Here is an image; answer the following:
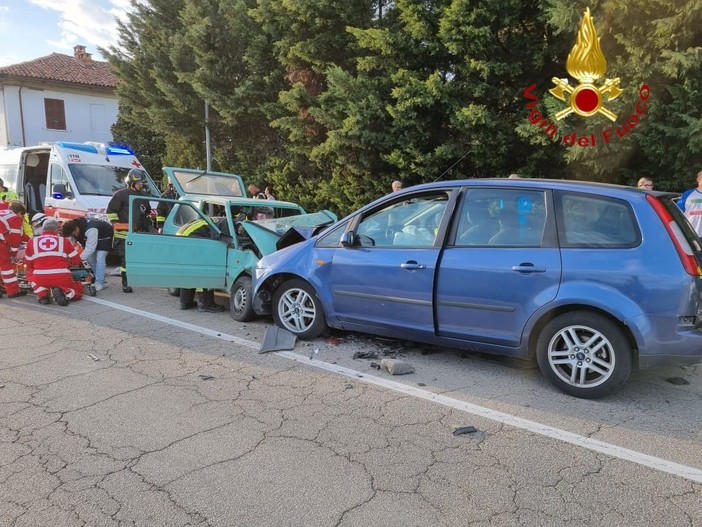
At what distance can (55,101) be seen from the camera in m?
29.7

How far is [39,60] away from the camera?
103 feet

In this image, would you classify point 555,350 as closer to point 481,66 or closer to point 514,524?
point 514,524

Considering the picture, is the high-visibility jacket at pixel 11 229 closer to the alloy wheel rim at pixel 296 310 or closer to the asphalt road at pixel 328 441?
the asphalt road at pixel 328 441

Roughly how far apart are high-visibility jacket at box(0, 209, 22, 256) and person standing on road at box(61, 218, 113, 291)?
23.6 inches

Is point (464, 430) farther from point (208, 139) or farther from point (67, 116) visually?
point (67, 116)

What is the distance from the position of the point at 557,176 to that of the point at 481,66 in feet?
7.53

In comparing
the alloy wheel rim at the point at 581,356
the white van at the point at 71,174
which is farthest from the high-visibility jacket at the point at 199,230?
the alloy wheel rim at the point at 581,356

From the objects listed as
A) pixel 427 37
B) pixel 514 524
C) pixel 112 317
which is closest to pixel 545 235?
pixel 514 524

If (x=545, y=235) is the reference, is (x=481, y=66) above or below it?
above

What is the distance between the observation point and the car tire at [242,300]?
6.14m

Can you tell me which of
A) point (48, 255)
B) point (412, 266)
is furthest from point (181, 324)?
point (412, 266)

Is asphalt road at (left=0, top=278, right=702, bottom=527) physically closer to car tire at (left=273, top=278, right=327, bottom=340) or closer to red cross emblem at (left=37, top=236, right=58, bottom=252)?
car tire at (left=273, top=278, right=327, bottom=340)

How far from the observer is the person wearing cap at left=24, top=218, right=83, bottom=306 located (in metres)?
7.12

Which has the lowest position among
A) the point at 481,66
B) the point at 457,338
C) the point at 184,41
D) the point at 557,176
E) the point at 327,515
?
the point at 327,515
